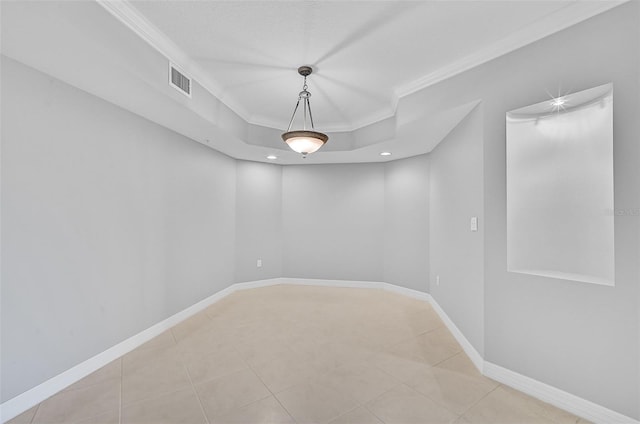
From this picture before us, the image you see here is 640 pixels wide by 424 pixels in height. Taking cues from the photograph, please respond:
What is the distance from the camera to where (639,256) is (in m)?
1.69

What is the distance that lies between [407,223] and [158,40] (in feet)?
13.5

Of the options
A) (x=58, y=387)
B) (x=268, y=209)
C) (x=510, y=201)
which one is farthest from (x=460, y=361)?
(x=268, y=209)

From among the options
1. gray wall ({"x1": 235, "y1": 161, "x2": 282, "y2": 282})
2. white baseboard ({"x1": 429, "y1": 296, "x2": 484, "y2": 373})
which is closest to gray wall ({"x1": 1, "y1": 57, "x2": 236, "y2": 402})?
gray wall ({"x1": 235, "y1": 161, "x2": 282, "y2": 282})

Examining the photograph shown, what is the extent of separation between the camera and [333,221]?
5375 mm

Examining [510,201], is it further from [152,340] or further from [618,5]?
[152,340]

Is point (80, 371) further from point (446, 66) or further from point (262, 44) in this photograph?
point (446, 66)

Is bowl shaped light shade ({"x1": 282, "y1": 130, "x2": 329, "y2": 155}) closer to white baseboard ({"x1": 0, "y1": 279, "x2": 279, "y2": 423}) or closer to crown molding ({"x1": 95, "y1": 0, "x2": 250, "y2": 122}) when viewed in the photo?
crown molding ({"x1": 95, "y1": 0, "x2": 250, "y2": 122})

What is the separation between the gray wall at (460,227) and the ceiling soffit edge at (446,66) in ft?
1.51

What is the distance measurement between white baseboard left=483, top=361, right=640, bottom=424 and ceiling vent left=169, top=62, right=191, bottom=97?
3.67m

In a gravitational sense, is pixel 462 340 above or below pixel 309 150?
below

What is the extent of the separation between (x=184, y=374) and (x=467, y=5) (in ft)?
11.8

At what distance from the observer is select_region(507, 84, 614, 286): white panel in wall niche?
188 centimetres

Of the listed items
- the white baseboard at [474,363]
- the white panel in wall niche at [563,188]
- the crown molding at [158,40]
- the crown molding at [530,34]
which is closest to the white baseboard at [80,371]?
the white baseboard at [474,363]

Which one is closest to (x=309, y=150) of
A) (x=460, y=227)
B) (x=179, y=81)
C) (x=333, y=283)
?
(x=179, y=81)
